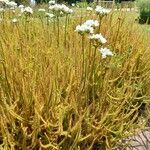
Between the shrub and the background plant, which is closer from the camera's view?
the background plant

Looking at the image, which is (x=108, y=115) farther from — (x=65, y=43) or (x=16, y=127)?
(x=65, y=43)

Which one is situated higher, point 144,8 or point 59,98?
point 59,98

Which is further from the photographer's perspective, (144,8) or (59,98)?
(144,8)

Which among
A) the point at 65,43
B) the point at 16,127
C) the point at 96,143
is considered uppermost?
the point at 65,43

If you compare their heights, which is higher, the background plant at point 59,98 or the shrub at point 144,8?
the background plant at point 59,98

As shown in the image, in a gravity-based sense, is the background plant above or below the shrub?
above

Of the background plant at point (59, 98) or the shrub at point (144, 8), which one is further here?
the shrub at point (144, 8)

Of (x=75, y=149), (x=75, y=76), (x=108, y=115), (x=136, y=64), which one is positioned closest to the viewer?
(x=75, y=149)

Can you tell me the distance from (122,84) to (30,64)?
103 centimetres

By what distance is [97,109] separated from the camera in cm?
376

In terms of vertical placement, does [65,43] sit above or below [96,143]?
above

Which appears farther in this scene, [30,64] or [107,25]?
[107,25]

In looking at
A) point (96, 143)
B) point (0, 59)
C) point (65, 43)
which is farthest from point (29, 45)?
point (96, 143)

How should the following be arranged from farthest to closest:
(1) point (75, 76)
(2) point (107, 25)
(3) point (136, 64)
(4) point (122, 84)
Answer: (2) point (107, 25) → (3) point (136, 64) → (4) point (122, 84) → (1) point (75, 76)
